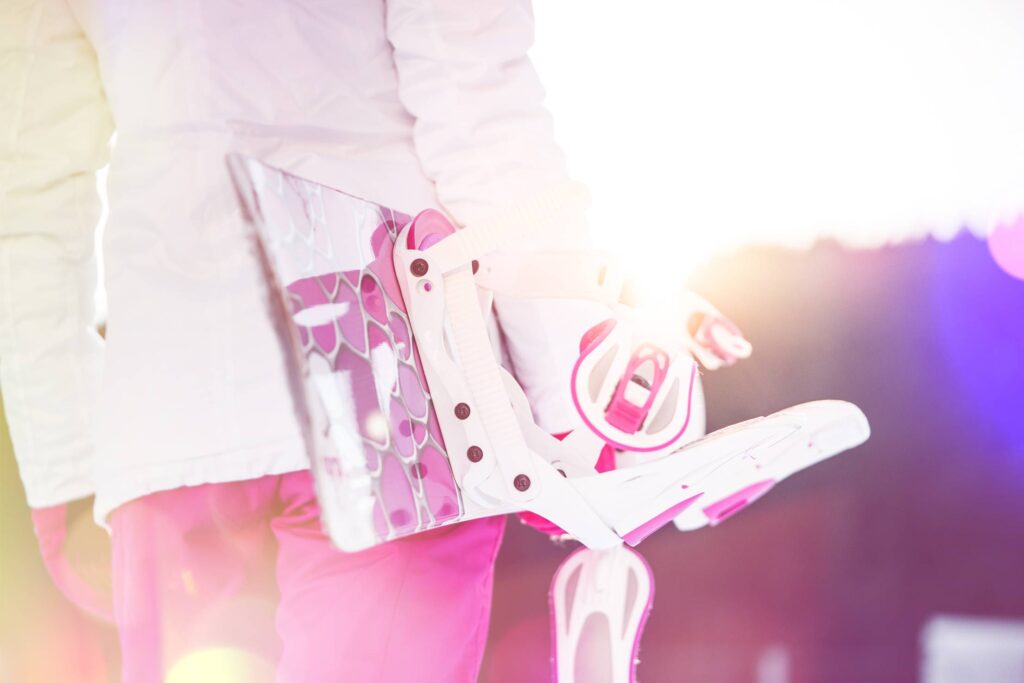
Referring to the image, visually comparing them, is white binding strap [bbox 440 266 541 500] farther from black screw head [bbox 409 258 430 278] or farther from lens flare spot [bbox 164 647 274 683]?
lens flare spot [bbox 164 647 274 683]

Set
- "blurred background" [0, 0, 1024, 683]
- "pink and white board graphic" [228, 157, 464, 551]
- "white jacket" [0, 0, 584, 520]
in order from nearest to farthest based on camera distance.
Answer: "pink and white board graphic" [228, 157, 464, 551] < "white jacket" [0, 0, 584, 520] < "blurred background" [0, 0, 1024, 683]

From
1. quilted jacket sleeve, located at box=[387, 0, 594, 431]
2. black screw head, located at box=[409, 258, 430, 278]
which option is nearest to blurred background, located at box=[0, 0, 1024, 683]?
quilted jacket sleeve, located at box=[387, 0, 594, 431]

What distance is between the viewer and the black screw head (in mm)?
441

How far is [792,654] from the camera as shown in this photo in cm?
103

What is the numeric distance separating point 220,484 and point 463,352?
0.21 m

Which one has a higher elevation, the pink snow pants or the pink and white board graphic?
the pink and white board graphic

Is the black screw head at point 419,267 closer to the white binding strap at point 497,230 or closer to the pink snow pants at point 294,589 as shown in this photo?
the white binding strap at point 497,230

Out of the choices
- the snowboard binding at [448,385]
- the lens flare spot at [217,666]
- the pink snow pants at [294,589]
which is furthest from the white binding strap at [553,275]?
the lens flare spot at [217,666]

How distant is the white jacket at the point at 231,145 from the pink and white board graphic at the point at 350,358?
88 millimetres

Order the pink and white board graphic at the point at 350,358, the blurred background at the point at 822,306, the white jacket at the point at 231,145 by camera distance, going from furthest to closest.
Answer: the blurred background at the point at 822,306 < the white jacket at the point at 231,145 < the pink and white board graphic at the point at 350,358

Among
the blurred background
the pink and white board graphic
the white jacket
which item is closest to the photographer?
the pink and white board graphic

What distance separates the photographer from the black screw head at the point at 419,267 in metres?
0.44

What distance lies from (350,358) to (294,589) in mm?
239

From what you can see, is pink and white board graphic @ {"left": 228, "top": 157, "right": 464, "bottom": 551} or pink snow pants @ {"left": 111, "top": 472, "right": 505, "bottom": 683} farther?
pink snow pants @ {"left": 111, "top": 472, "right": 505, "bottom": 683}
